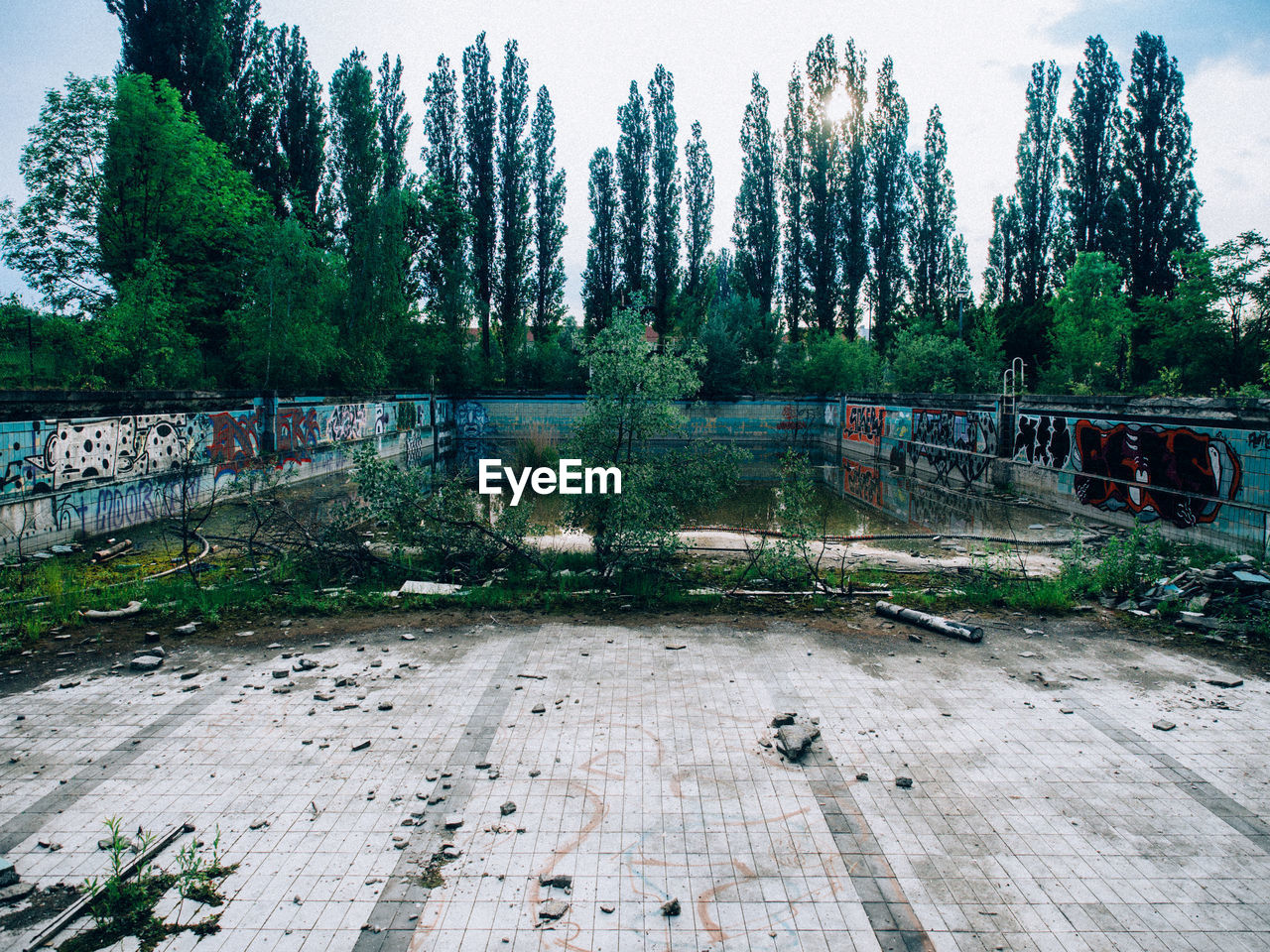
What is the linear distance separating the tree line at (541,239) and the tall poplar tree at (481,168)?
0.38 feet

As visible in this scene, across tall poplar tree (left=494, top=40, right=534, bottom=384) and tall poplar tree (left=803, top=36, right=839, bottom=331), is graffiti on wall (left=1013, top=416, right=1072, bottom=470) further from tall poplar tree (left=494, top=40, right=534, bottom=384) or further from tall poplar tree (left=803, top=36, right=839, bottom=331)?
tall poplar tree (left=494, top=40, right=534, bottom=384)

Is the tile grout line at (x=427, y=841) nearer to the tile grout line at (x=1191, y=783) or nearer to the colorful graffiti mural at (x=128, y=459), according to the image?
the tile grout line at (x=1191, y=783)

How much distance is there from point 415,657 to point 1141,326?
39.2 meters

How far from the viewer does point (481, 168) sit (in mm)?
36438

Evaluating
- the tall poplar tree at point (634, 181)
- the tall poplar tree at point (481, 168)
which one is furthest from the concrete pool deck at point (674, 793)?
the tall poplar tree at point (634, 181)

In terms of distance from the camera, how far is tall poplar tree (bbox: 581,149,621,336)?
128 ft

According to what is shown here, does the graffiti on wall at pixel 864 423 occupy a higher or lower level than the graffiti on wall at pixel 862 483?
higher

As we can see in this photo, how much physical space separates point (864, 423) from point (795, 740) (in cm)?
2675

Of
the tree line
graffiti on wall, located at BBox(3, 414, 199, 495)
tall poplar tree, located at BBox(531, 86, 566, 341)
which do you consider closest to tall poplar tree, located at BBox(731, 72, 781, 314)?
the tree line

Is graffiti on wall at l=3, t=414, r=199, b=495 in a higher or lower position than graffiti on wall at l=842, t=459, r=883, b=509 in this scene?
higher

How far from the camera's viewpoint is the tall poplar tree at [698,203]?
130 ft

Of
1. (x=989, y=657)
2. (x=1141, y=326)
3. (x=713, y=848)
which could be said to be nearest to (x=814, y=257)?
(x=1141, y=326)

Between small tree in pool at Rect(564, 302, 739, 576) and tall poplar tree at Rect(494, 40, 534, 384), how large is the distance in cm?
2869

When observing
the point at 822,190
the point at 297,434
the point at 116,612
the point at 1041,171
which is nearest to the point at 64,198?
the point at 297,434
